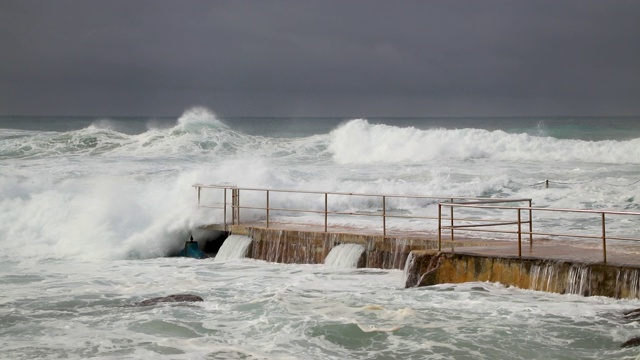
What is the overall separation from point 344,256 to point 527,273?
3.97 m

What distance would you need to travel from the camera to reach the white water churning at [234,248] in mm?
17203

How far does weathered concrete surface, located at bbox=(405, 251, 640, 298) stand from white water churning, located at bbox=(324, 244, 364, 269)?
2086 millimetres

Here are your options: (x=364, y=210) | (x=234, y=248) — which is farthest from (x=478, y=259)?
(x=364, y=210)

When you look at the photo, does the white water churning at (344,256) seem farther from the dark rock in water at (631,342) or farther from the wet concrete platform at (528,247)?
the dark rock in water at (631,342)

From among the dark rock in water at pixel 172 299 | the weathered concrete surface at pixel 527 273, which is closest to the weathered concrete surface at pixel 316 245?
the weathered concrete surface at pixel 527 273

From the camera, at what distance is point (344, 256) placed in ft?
51.8

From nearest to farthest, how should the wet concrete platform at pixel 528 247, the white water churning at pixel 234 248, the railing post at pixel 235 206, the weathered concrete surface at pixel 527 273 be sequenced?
the weathered concrete surface at pixel 527 273 → the wet concrete platform at pixel 528 247 → the white water churning at pixel 234 248 → the railing post at pixel 235 206

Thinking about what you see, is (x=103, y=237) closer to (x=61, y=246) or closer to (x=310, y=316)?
(x=61, y=246)

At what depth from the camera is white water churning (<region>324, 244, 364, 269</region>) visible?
51.2 feet

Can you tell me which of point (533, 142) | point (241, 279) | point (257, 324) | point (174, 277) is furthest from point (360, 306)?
point (533, 142)

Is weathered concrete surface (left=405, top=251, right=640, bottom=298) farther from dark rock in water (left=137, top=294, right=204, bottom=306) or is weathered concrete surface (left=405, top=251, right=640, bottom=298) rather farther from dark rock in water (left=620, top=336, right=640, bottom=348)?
dark rock in water (left=137, top=294, right=204, bottom=306)

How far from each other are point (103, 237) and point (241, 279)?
502 centimetres

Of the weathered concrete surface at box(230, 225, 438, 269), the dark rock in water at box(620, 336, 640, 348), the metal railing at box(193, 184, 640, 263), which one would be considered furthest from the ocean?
the metal railing at box(193, 184, 640, 263)

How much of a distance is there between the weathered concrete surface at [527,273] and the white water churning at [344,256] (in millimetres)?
2086
